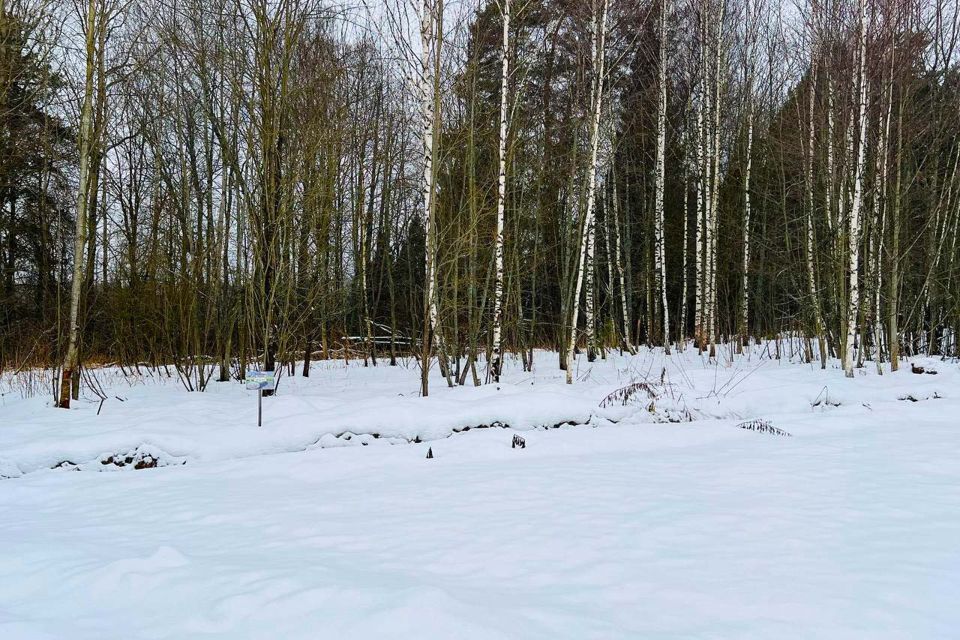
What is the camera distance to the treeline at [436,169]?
9.07 meters

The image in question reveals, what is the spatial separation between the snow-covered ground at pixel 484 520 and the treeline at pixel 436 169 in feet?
8.05

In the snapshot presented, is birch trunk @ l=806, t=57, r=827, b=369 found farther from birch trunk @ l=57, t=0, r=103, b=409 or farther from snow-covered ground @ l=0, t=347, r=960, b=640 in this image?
birch trunk @ l=57, t=0, r=103, b=409

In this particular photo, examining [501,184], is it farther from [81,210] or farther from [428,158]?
[81,210]

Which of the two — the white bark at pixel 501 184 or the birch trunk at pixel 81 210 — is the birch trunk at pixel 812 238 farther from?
the birch trunk at pixel 81 210

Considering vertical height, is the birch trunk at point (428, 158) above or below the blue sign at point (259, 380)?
above

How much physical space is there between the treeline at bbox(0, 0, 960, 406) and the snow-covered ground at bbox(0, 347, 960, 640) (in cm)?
245

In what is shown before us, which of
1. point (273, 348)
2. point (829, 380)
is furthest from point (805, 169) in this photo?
point (273, 348)

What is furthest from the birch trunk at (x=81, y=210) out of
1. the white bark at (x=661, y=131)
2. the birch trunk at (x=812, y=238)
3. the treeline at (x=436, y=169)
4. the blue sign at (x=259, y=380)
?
the birch trunk at (x=812, y=238)

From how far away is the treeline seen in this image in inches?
357

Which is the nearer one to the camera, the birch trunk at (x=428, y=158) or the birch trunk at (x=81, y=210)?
the birch trunk at (x=81, y=210)

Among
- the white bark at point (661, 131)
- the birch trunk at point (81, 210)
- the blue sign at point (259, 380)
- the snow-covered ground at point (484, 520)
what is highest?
the white bark at point (661, 131)

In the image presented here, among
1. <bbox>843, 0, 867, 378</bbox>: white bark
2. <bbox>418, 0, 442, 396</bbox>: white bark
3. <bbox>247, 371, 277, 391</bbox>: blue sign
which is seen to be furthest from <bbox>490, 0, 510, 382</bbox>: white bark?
<bbox>843, 0, 867, 378</bbox>: white bark

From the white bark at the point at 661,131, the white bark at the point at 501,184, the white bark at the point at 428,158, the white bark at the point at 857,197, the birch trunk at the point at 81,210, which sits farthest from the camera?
the white bark at the point at 661,131

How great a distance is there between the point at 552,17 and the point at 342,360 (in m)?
11.6
